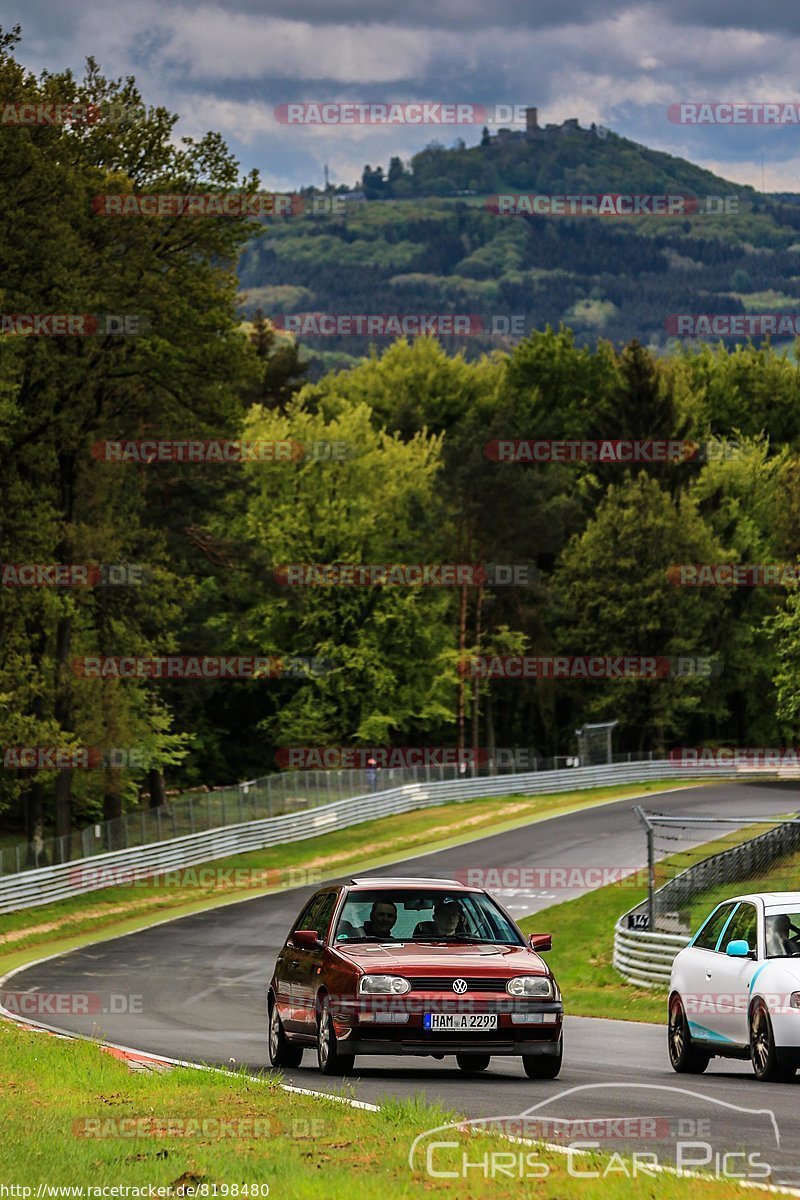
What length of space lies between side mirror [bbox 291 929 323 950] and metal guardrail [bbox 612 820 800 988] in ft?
37.4

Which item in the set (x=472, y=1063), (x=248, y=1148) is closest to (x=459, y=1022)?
(x=472, y=1063)

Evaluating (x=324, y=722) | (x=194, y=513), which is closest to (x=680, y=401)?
(x=324, y=722)

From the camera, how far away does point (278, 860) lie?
5156 centimetres

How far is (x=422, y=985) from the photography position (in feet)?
44.7

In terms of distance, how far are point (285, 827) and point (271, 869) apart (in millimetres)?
5274

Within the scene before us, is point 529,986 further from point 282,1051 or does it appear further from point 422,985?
point 282,1051

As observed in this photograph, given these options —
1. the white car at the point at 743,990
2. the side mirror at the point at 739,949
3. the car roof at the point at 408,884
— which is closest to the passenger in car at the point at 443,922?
the car roof at the point at 408,884

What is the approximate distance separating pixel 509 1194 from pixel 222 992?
2049 centimetres

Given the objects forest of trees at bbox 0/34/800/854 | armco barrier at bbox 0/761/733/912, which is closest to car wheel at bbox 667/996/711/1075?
forest of trees at bbox 0/34/800/854

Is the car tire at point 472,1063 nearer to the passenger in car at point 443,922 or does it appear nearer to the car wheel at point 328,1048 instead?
the passenger in car at point 443,922

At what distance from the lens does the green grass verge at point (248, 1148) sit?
7926 mm

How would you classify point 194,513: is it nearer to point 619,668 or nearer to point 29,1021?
point 619,668

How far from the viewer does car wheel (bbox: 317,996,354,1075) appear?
14.0 meters

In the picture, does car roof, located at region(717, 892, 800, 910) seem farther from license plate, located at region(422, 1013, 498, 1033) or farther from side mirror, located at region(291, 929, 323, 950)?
side mirror, located at region(291, 929, 323, 950)
